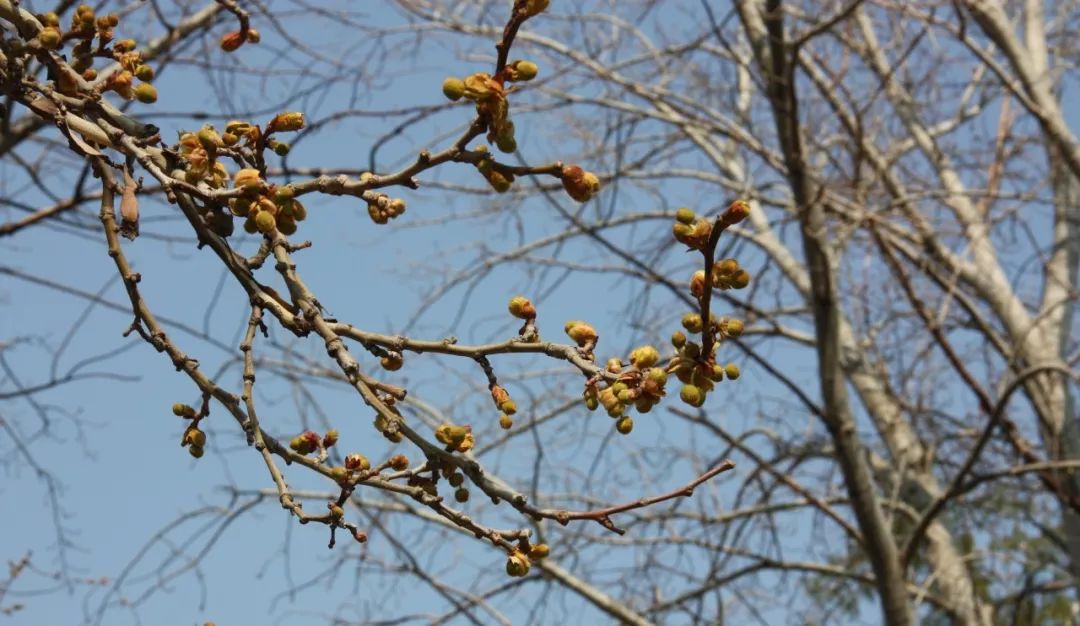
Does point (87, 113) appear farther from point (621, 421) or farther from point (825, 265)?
point (825, 265)

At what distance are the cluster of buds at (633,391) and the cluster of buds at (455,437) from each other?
5.6 inches

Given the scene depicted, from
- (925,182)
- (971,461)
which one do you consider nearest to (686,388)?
(971,461)

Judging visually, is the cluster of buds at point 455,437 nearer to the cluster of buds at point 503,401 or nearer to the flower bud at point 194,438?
the cluster of buds at point 503,401

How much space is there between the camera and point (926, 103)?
670cm

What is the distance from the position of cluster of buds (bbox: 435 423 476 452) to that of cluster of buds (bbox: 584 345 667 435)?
0.14 metres

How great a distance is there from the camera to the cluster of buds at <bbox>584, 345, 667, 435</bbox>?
1223 millimetres

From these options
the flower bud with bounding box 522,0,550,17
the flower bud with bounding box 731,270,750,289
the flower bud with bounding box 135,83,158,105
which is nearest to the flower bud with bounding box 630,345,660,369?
the flower bud with bounding box 731,270,750,289

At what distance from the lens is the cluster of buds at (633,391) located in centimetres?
122

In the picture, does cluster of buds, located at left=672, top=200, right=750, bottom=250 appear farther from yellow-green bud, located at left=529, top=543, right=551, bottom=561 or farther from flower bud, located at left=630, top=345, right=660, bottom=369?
yellow-green bud, located at left=529, top=543, right=551, bottom=561

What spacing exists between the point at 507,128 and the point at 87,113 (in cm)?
60

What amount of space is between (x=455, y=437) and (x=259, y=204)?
0.33 m

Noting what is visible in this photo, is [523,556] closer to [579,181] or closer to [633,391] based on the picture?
[633,391]

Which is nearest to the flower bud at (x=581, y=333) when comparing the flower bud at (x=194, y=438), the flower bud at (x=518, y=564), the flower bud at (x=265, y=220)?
the flower bud at (x=518, y=564)

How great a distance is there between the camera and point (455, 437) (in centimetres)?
130
